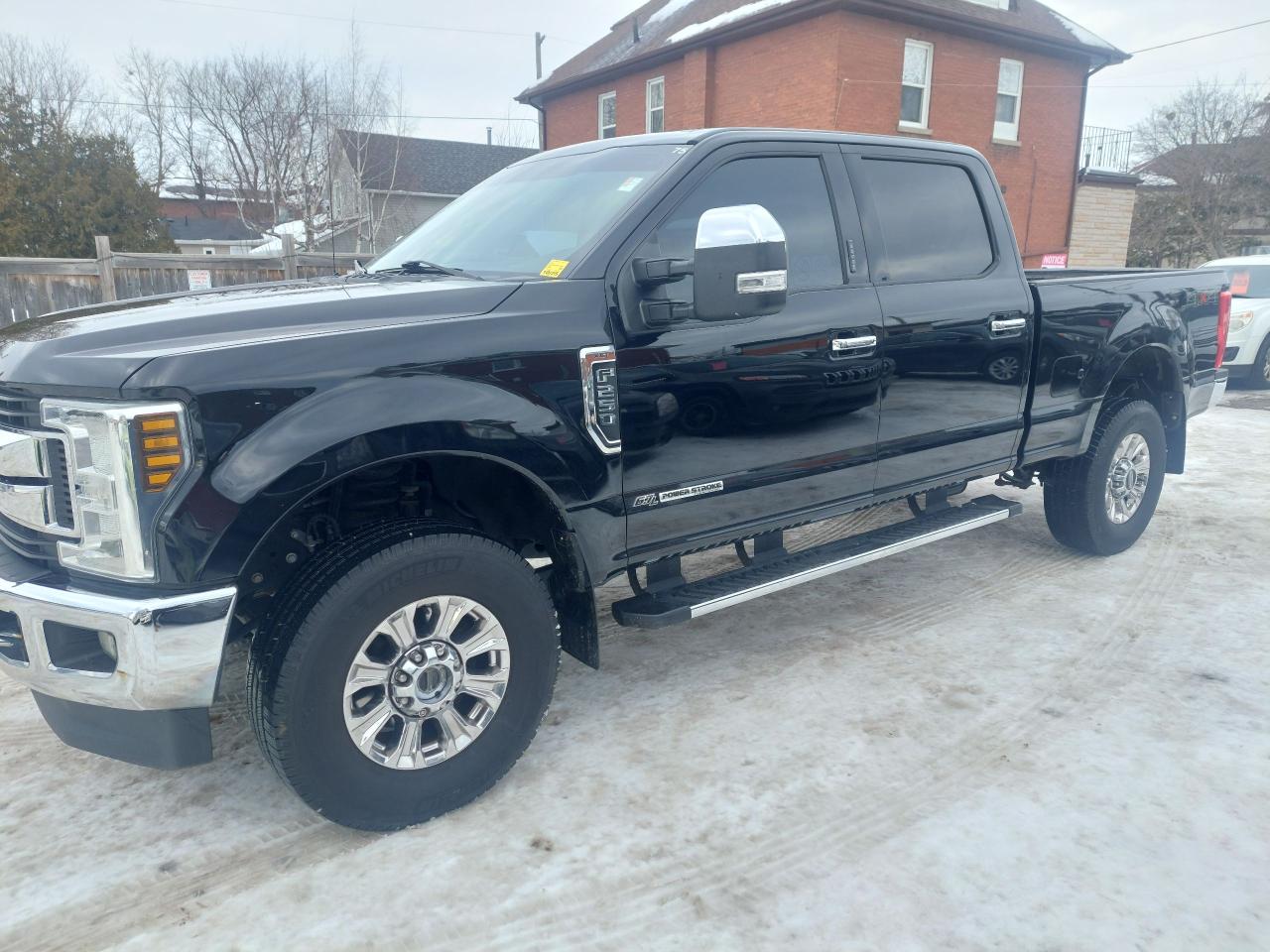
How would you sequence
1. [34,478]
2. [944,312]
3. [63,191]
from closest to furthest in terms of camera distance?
[34,478] < [944,312] < [63,191]

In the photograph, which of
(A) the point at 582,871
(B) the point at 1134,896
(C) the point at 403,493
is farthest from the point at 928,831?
(C) the point at 403,493

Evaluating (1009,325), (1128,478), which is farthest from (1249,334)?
(1009,325)

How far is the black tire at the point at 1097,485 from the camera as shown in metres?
4.91

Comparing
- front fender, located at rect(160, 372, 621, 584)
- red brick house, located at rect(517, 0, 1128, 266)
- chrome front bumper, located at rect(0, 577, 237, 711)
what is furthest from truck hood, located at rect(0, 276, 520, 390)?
red brick house, located at rect(517, 0, 1128, 266)

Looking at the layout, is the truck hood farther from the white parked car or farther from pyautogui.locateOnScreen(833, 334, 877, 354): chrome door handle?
the white parked car

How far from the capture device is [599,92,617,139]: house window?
934 inches

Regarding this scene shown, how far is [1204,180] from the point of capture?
104 ft

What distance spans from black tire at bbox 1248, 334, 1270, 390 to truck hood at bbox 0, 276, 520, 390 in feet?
40.6

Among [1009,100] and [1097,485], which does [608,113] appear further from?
[1097,485]

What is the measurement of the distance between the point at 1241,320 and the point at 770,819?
12.0 metres

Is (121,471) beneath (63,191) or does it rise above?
beneath

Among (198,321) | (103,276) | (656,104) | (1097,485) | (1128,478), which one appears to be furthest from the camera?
(656,104)

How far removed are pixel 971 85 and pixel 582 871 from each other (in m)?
20.4

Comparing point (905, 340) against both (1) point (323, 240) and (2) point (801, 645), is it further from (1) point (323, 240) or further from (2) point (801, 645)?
(1) point (323, 240)
